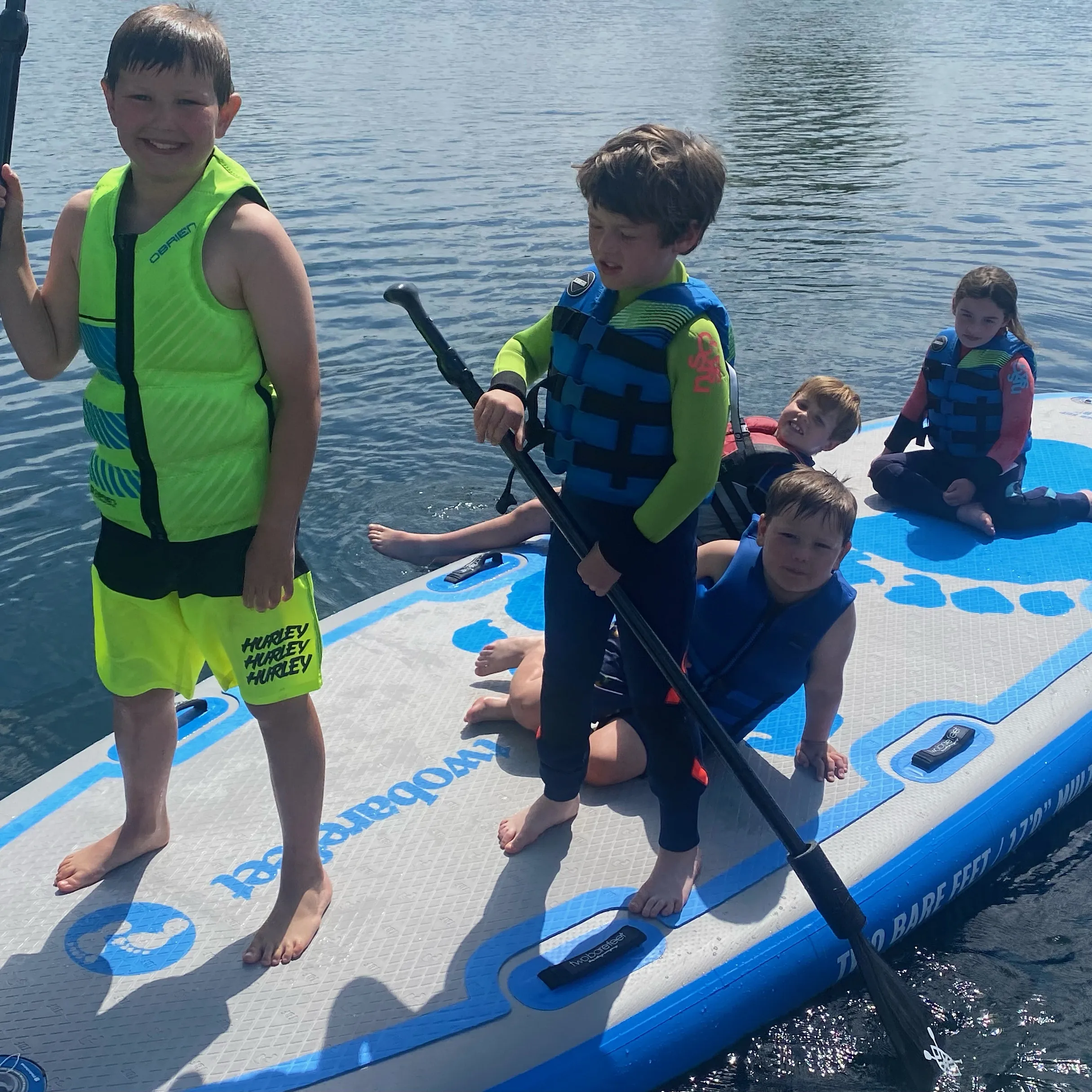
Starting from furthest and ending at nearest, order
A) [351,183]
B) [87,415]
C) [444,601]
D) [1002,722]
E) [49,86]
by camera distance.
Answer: [49,86]
[351,183]
[444,601]
[1002,722]
[87,415]

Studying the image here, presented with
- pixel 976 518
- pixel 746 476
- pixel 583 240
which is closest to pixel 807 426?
pixel 746 476

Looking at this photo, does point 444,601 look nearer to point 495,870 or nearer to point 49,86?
point 495,870

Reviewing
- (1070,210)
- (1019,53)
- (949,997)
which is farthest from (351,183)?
(1019,53)

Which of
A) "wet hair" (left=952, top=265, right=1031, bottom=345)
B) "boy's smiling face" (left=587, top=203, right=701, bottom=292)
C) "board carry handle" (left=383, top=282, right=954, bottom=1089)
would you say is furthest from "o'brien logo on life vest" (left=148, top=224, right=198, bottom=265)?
"wet hair" (left=952, top=265, right=1031, bottom=345)

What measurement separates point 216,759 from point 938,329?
749cm

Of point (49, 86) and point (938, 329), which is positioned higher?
point (49, 86)

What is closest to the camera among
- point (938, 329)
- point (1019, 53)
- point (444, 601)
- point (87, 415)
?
point (87, 415)

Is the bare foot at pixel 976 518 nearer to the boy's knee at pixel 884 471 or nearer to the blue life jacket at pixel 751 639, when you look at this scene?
the boy's knee at pixel 884 471

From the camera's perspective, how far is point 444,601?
4562mm

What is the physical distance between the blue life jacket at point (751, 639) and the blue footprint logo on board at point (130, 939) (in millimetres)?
1524

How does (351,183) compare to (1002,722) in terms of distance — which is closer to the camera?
(1002,722)

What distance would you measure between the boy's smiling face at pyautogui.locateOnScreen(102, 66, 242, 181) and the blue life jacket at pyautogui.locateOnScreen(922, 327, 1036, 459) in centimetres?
375

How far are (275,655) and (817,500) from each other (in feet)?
4.88

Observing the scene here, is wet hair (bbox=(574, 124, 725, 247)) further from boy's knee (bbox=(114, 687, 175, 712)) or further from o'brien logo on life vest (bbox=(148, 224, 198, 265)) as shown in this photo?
boy's knee (bbox=(114, 687, 175, 712))
